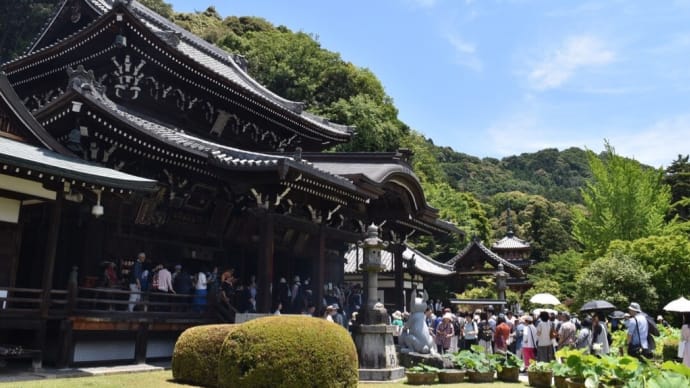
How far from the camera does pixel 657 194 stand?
46.2m

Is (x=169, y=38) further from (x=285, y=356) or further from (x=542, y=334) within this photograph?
(x=542, y=334)

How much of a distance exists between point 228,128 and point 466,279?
2521 centimetres

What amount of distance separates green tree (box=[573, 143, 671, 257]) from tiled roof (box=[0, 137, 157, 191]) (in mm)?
35757

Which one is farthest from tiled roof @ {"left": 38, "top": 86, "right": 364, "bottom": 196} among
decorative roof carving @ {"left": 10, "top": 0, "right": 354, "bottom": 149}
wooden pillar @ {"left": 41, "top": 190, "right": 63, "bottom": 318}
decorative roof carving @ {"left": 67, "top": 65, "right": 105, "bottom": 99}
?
decorative roof carving @ {"left": 10, "top": 0, "right": 354, "bottom": 149}

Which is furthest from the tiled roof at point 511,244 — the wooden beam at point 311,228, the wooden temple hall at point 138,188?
the wooden beam at point 311,228

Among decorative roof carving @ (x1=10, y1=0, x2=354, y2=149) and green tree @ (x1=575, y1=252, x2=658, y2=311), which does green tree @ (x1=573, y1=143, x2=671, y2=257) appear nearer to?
green tree @ (x1=575, y1=252, x2=658, y2=311)

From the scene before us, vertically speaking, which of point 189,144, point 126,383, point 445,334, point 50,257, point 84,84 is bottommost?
point 126,383

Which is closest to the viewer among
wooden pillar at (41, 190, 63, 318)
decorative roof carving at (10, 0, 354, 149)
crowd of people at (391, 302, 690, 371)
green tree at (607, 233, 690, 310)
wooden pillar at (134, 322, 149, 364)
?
A: wooden pillar at (41, 190, 63, 318)

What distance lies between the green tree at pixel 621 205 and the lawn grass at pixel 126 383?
32.3 m

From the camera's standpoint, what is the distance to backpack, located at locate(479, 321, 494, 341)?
19594 millimetres

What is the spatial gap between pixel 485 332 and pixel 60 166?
1432 centimetres

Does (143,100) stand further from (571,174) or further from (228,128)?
(571,174)

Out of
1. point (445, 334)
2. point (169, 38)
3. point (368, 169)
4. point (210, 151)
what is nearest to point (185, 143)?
point (210, 151)

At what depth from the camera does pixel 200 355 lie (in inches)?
419
